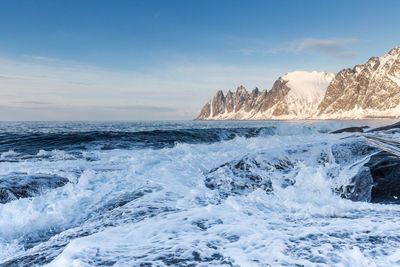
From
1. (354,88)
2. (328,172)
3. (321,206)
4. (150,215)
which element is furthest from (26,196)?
(354,88)

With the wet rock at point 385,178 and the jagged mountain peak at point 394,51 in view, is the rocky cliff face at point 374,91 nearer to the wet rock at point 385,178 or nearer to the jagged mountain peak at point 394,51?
the jagged mountain peak at point 394,51

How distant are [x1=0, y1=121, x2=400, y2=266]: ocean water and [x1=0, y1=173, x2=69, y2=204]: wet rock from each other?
3cm

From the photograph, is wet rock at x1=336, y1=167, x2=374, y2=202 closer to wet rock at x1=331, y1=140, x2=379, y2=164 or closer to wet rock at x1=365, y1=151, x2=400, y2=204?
wet rock at x1=365, y1=151, x2=400, y2=204

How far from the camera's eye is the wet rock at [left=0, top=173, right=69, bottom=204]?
6.91 meters

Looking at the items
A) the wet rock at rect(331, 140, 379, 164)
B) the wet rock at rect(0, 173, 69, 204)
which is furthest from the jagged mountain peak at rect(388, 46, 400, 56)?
the wet rock at rect(0, 173, 69, 204)

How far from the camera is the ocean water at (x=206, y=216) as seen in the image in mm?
3344

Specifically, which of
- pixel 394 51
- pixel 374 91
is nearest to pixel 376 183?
pixel 374 91

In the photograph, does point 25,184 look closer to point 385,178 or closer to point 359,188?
point 359,188

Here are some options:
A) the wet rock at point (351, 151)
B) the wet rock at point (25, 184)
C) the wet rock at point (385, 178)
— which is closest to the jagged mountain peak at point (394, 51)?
the wet rock at point (351, 151)

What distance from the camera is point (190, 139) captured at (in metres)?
25.7

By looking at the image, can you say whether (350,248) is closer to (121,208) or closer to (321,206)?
(321,206)

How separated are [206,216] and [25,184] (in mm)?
5788

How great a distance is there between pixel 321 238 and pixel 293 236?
390mm

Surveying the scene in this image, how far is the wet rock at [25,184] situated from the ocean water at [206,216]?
0.03 meters
